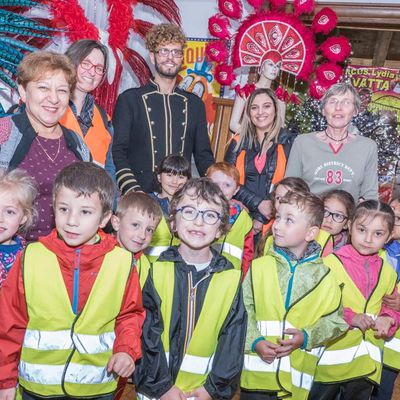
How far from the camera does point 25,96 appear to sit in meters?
1.96

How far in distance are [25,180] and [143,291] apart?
23.6 inches

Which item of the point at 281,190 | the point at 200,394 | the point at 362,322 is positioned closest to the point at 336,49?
the point at 281,190

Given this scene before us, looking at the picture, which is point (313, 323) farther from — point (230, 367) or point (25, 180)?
point (25, 180)

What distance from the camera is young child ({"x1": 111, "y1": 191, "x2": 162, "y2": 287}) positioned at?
225 centimetres

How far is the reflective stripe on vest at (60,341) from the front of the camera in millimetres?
1563

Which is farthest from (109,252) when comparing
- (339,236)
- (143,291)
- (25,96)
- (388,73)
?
(388,73)

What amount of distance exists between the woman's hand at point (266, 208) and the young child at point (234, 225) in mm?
93

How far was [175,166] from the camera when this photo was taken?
2596 mm

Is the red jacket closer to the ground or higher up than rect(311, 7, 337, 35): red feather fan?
closer to the ground

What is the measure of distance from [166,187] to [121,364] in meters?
1.21

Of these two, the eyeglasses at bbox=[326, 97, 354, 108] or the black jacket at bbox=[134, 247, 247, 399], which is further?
the eyeglasses at bbox=[326, 97, 354, 108]

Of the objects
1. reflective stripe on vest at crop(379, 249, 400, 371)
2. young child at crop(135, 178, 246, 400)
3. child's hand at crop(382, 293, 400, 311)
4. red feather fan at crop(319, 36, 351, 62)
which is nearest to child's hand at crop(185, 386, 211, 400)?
young child at crop(135, 178, 246, 400)

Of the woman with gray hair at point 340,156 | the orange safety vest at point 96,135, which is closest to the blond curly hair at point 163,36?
the orange safety vest at point 96,135

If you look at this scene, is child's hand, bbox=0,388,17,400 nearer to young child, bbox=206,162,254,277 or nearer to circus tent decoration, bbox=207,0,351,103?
young child, bbox=206,162,254,277
